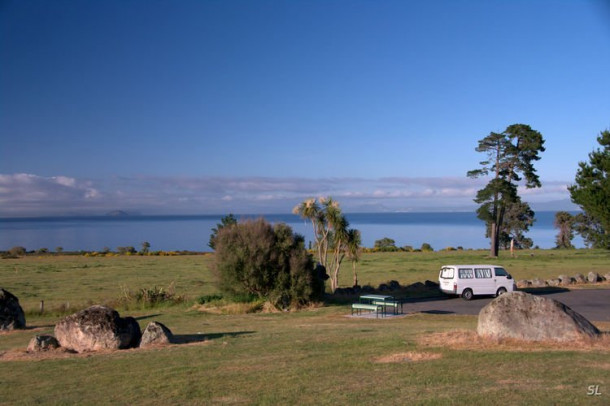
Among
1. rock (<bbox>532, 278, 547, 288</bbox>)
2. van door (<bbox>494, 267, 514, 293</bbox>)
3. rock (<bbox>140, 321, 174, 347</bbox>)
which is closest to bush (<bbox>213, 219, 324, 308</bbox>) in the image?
van door (<bbox>494, 267, 514, 293</bbox>)

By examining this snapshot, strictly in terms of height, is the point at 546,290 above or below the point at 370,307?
above

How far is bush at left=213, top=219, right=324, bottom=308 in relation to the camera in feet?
91.7

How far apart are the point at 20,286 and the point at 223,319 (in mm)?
21983

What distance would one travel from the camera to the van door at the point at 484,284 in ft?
99.5

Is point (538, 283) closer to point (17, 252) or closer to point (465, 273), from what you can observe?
point (465, 273)

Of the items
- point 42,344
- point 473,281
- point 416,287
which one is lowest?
point 42,344

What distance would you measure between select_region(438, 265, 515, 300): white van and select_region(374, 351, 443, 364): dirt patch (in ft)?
60.3

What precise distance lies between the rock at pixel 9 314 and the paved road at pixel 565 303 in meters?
15.3

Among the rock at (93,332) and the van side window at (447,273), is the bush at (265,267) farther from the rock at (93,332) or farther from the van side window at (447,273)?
the rock at (93,332)

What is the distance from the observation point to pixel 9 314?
21266 millimetres

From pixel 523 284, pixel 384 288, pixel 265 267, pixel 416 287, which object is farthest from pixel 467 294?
pixel 265 267

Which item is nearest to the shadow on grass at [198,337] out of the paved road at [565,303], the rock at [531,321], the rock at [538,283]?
the rock at [531,321]

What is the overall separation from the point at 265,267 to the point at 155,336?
1309 cm

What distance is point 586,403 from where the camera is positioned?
822cm
